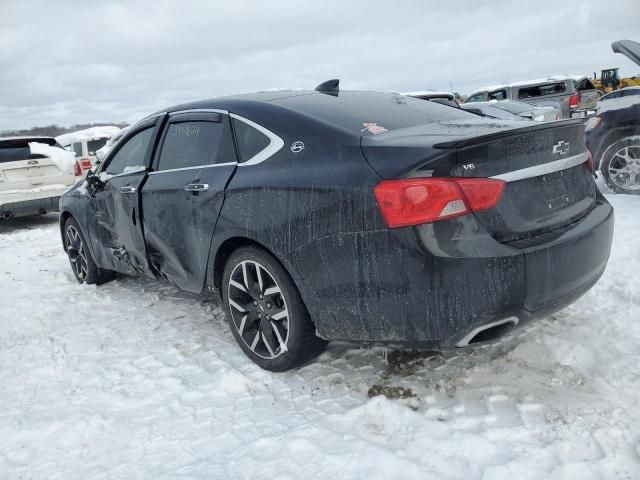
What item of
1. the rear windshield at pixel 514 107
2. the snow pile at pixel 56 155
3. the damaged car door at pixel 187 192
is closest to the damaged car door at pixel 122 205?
the damaged car door at pixel 187 192

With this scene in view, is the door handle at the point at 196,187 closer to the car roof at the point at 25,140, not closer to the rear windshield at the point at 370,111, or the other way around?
the rear windshield at the point at 370,111

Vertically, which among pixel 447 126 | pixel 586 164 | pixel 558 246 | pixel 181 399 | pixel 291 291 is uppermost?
pixel 447 126

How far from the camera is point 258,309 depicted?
3.08m

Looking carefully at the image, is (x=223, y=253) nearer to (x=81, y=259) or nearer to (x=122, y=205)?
(x=122, y=205)

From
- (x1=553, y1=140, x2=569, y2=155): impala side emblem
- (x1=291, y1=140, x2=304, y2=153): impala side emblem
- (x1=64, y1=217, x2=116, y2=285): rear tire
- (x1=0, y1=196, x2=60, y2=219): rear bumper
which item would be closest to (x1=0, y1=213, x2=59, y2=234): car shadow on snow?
(x1=0, y1=196, x2=60, y2=219): rear bumper

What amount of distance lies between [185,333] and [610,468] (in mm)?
2733

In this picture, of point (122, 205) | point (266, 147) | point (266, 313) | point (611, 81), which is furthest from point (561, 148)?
point (611, 81)

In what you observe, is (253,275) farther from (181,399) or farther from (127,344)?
(127,344)

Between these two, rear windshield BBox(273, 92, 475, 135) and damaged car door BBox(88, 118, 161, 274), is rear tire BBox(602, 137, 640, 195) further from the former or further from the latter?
damaged car door BBox(88, 118, 161, 274)

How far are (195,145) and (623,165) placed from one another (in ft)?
19.8

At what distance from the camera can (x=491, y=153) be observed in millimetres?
2371

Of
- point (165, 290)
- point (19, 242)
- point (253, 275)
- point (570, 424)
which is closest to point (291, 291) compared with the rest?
point (253, 275)

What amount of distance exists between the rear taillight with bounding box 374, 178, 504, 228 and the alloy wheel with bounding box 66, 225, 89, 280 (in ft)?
12.2

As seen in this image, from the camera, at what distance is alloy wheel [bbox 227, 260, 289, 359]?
2957 mm
